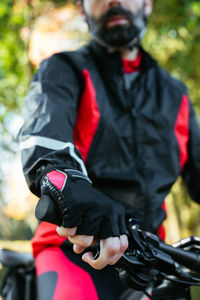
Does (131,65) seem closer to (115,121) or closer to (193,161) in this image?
(115,121)

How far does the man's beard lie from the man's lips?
13 millimetres

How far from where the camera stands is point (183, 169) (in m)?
2.52

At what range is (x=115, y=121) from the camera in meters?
1.93

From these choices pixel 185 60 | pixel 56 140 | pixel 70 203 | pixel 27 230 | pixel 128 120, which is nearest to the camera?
pixel 70 203

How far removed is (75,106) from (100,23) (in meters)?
0.63

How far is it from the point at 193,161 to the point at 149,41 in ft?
20.4

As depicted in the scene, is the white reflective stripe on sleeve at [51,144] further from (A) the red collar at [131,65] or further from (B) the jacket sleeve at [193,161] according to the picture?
(B) the jacket sleeve at [193,161]

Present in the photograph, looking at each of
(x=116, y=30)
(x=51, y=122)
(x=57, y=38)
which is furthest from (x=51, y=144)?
(x=57, y=38)

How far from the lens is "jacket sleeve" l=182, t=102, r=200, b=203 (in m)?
2.40

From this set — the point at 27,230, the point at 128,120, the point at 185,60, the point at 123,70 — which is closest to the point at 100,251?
the point at 128,120

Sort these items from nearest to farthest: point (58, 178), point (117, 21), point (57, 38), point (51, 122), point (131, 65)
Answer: point (58, 178), point (51, 122), point (117, 21), point (131, 65), point (57, 38)

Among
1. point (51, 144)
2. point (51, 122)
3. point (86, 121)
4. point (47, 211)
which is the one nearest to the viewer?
point (47, 211)

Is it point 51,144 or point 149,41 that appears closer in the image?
point 51,144

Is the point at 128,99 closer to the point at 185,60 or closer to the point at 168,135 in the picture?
the point at 168,135
